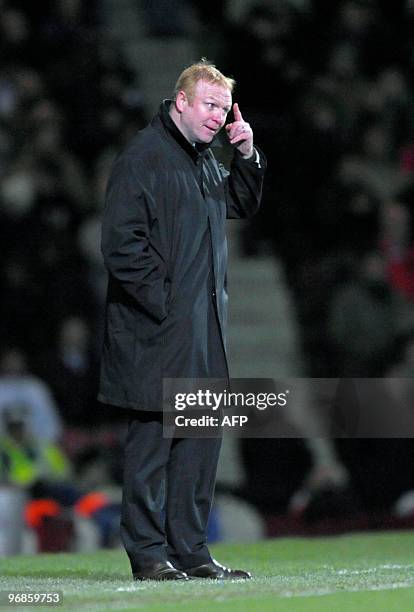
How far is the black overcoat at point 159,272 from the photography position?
19.0ft

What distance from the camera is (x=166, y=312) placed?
19.3 ft

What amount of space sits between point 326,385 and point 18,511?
273 centimetres

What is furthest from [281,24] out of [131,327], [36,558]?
[131,327]

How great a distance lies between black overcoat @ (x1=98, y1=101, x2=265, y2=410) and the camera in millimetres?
5805

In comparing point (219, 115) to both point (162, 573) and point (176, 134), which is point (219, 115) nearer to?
point (176, 134)

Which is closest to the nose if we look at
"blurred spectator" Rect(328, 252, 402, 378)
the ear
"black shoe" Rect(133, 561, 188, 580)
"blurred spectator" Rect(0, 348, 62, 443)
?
the ear

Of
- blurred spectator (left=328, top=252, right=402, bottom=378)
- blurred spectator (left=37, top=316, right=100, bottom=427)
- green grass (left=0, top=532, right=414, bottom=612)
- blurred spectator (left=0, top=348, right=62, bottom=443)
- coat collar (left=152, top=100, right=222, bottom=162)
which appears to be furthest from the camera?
blurred spectator (left=328, top=252, right=402, bottom=378)

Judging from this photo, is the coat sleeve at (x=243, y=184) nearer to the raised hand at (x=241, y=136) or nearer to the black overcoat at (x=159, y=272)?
the raised hand at (x=241, y=136)

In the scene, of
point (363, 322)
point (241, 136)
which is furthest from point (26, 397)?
point (241, 136)

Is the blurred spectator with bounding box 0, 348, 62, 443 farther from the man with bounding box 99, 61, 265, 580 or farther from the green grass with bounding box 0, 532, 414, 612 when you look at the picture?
the man with bounding box 99, 61, 265, 580

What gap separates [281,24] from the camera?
13617mm

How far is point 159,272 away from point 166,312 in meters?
0.14

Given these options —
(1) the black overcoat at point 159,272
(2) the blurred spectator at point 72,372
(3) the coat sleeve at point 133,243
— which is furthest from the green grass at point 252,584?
(2) the blurred spectator at point 72,372

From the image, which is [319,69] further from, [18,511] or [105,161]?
[18,511]
